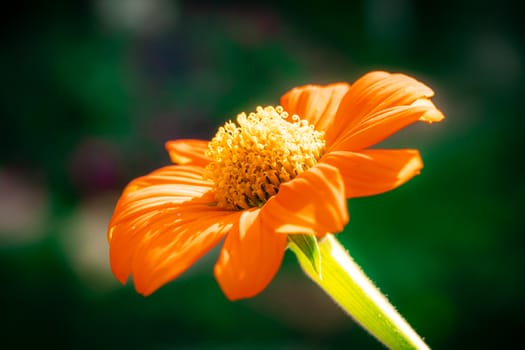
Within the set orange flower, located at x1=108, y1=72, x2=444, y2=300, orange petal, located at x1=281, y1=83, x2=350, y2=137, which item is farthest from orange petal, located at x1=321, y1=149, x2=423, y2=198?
orange petal, located at x1=281, y1=83, x2=350, y2=137

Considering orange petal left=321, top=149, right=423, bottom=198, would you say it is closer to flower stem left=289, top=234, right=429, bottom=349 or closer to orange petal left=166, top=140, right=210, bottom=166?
flower stem left=289, top=234, right=429, bottom=349

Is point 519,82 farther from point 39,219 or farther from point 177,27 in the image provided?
point 39,219

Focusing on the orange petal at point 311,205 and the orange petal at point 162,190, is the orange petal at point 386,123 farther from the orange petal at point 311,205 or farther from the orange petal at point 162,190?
the orange petal at point 162,190

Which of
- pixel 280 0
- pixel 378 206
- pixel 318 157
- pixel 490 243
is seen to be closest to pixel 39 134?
pixel 280 0

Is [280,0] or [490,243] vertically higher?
[280,0]

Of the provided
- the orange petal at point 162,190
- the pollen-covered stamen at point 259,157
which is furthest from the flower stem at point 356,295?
the orange petal at point 162,190

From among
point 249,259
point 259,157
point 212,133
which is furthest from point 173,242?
point 212,133

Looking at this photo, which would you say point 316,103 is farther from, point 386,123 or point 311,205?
point 311,205
